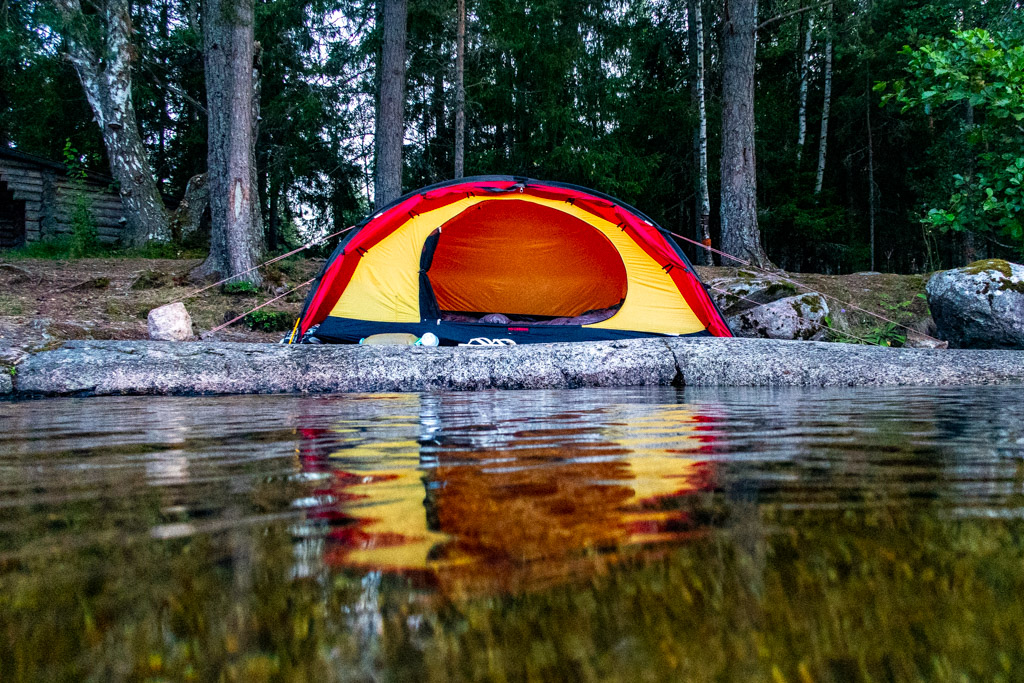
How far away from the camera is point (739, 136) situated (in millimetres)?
10508

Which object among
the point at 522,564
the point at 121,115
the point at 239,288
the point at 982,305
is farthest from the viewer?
the point at 121,115

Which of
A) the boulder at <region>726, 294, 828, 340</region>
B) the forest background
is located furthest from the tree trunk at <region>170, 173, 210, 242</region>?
the boulder at <region>726, 294, 828, 340</region>

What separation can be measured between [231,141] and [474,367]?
6.00 metres

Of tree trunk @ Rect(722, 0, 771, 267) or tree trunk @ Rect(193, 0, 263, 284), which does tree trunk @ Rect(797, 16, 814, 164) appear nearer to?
tree trunk @ Rect(722, 0, 771, 267)

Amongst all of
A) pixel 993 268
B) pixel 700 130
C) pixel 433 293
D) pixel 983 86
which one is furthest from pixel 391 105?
pixel 993 268

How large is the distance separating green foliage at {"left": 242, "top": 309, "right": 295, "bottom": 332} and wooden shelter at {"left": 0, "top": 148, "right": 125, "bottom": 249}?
30.2ft

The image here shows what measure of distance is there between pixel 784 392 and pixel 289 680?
12.9ft

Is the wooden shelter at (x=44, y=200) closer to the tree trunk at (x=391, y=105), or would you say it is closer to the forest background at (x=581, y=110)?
the forest background at (x=581, y=110)

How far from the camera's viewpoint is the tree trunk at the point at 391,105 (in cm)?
1191

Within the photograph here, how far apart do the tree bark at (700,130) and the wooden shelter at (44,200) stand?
13013 millimetres

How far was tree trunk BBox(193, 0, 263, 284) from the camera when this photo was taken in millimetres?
8953

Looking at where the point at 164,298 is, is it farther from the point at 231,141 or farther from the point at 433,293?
the point at 433,293

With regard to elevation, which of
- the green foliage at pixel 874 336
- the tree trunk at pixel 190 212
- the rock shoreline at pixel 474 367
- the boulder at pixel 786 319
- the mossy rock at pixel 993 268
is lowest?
the rock shoreline at pixel 474 367

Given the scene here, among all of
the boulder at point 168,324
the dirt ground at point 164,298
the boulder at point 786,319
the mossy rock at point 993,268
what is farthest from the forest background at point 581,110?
the boulder at point 168,324
